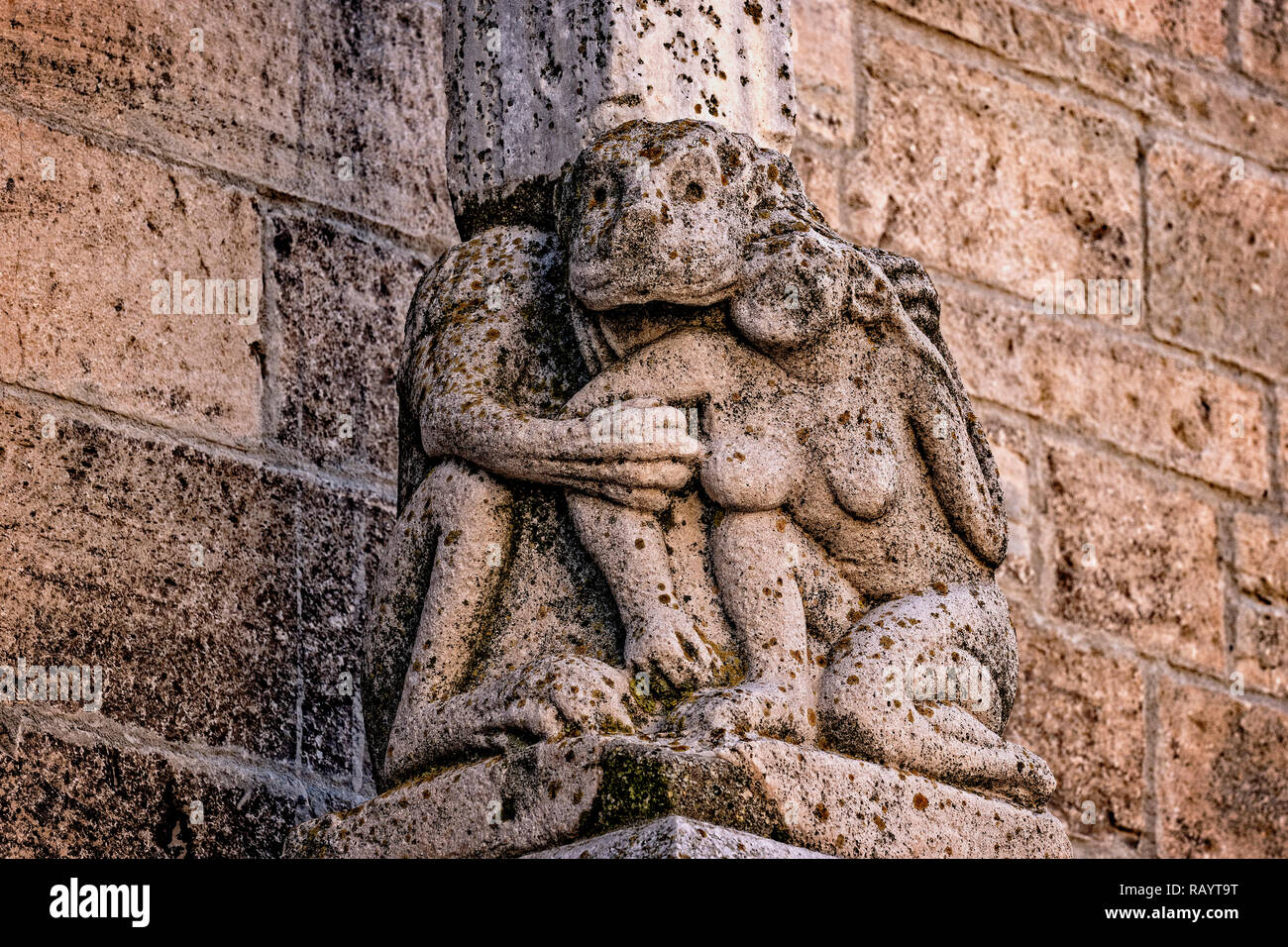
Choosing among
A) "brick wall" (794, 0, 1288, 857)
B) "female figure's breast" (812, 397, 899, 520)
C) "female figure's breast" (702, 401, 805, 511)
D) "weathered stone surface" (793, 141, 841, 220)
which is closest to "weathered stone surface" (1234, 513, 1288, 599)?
"brick wall" (794, 0, 1288, 857)

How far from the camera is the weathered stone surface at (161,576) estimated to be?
3.84 metres

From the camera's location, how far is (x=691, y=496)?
3213mm

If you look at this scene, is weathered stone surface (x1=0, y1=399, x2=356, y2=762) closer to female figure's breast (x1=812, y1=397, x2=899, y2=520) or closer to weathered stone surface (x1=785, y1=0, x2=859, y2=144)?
female figure's breast (x1=812, y1=397, x2=899, y2=520)

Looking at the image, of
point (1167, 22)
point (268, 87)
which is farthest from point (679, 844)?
point (1167, 22)

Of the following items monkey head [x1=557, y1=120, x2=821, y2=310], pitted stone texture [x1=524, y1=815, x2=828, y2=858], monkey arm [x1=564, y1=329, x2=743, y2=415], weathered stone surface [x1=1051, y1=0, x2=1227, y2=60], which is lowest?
pitted stone texture [x1=524, y1=815, x2=828, y2=858]

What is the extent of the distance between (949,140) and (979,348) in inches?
19.3

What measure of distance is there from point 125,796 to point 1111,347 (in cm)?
264

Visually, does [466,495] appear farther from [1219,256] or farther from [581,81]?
[1219,256]

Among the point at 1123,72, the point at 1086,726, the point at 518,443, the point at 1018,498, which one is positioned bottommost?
the point at 1086,726

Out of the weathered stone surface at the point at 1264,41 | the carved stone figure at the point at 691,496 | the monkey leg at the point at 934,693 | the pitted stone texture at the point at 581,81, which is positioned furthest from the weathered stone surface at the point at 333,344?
the weathered stone surface at the point at 1264,41

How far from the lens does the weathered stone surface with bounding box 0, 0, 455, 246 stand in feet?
13.5

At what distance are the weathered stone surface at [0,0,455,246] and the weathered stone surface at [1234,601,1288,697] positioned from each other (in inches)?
83.5
